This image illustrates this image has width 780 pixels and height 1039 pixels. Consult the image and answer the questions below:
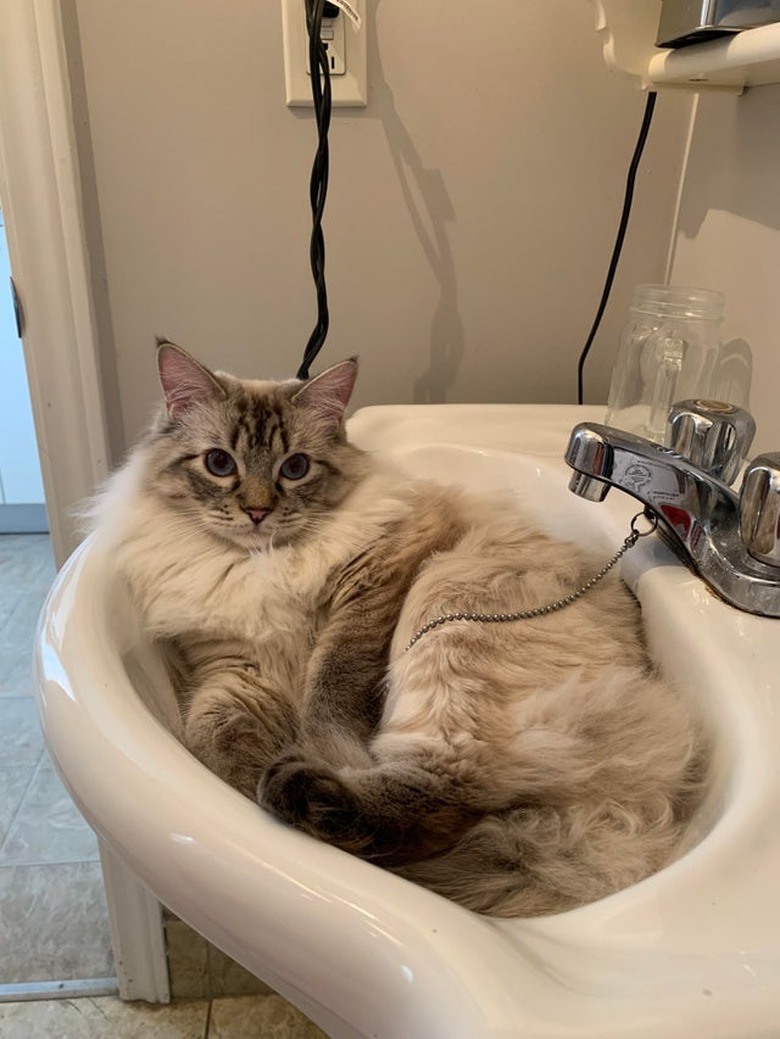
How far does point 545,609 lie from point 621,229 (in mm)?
692

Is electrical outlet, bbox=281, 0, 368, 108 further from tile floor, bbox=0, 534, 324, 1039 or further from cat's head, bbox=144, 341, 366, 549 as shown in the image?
tile floor, bbox=0, 534, 324, 1039

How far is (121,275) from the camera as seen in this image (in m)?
1.21

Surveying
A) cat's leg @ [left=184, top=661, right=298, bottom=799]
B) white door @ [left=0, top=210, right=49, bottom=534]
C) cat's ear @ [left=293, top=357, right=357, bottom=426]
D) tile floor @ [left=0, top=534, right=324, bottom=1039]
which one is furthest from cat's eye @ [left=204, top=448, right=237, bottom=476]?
white door @ [left=0, top=210, right=49, bottom=534]

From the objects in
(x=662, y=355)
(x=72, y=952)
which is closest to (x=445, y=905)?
(x=662, y=355)

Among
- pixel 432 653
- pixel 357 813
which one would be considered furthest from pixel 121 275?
pixel 357 813

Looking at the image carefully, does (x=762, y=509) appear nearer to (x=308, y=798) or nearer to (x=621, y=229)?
(x=308, y=798)

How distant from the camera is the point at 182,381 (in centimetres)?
92

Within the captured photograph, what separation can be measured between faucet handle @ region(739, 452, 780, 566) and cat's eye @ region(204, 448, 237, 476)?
21.5 inches

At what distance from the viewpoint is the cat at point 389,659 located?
23.0 inches

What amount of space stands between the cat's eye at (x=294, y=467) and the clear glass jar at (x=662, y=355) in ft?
1.48

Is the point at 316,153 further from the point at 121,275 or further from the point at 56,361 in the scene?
the point at 56,361

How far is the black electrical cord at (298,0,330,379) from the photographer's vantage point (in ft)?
3.48

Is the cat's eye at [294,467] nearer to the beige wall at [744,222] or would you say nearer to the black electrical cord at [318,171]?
the black electrical cord at [318,171]

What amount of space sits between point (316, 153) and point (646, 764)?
946mm
